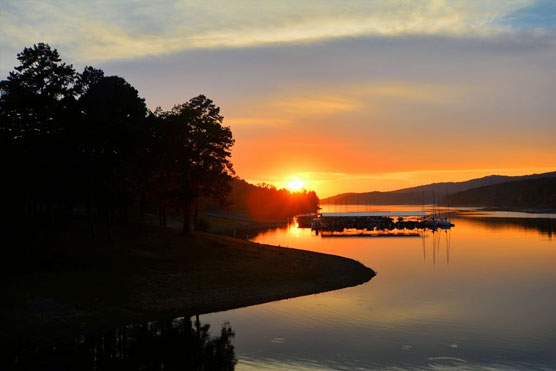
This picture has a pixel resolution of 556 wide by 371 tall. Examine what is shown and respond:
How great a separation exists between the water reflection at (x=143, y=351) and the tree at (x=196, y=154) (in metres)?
33.9

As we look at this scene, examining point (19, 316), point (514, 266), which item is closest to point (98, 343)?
point (19, 316)

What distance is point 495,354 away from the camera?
3259 centimetres

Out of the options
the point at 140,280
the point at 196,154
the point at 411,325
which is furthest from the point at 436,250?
the point at 140,280

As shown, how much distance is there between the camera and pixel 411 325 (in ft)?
133

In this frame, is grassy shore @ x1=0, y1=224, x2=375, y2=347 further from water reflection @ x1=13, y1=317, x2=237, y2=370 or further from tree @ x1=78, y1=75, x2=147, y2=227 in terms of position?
tree @ x1=78, y1=75, x2=147, y2=227

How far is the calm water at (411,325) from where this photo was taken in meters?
31.8

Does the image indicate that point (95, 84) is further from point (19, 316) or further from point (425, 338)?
point (425, 338)

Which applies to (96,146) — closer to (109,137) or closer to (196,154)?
(109,137)

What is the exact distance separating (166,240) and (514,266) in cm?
5490

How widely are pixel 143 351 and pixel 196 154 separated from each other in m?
41.8

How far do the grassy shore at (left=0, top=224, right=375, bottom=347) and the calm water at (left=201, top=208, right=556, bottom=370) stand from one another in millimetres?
3755

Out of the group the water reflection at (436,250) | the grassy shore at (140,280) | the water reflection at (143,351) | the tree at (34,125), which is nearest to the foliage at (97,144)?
the tree at (34,125)

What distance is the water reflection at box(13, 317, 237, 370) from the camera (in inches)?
1208

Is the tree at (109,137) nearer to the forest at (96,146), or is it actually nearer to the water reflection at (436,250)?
the forest at (96,146)
